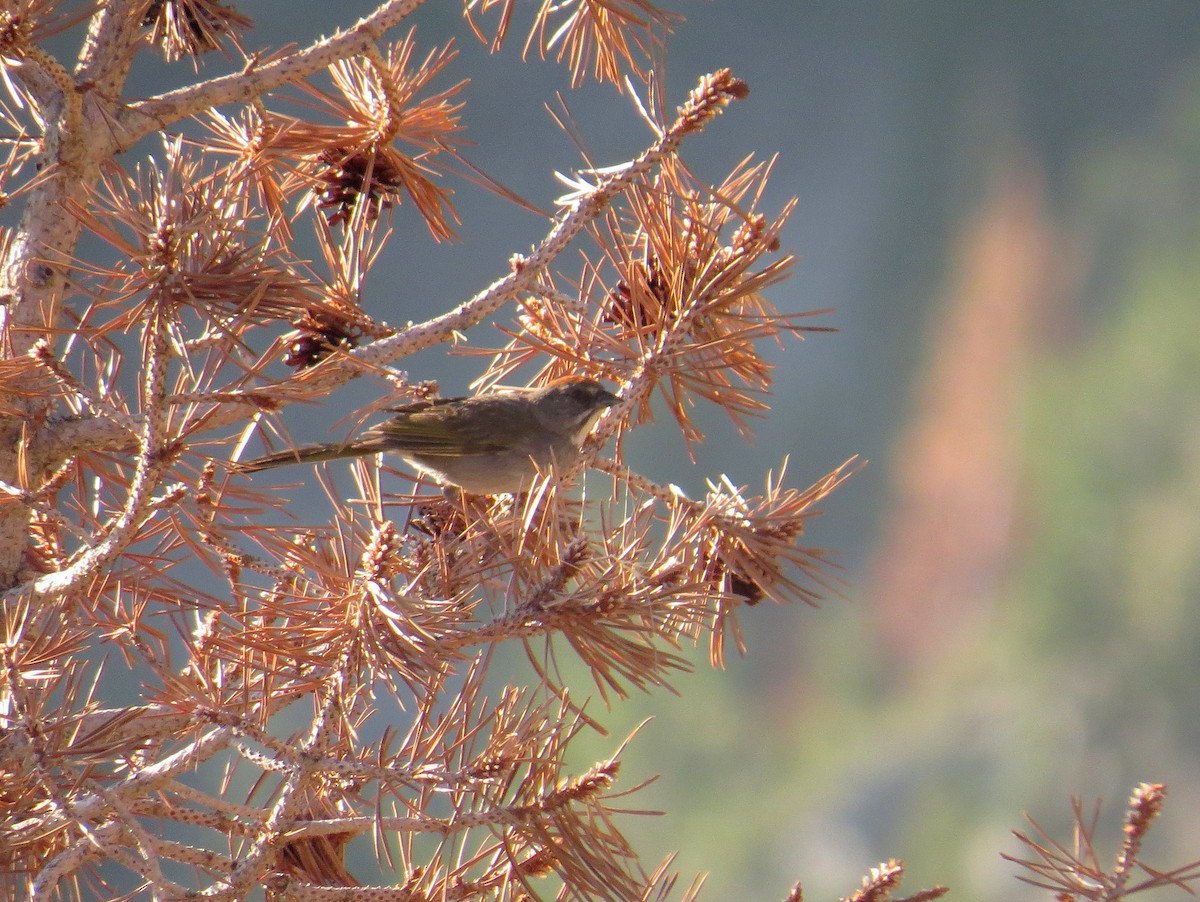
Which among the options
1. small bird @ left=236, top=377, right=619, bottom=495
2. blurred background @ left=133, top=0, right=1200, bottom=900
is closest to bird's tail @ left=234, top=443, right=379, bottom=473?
small bird @ left=236, top=377, right=619, bottom=495

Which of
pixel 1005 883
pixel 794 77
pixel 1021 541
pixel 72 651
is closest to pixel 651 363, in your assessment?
pixel 72 651

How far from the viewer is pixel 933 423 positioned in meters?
5.23

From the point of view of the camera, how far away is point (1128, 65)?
5.34 metres

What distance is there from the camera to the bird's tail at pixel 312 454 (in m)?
0.99

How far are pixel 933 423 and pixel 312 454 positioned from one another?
440 centimetres

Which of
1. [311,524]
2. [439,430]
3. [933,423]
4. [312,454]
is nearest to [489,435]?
[439,430]

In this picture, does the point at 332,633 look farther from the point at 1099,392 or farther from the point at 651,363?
the point at 1099,392

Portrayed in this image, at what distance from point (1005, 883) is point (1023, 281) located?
3.03 metres

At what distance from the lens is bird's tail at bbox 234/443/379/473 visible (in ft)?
3.25

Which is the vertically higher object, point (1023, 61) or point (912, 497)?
point (1023, 61)

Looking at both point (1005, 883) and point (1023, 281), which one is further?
point (1023, 281)

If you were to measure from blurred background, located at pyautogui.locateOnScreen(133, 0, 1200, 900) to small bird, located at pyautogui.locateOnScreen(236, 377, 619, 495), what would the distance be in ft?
6.71

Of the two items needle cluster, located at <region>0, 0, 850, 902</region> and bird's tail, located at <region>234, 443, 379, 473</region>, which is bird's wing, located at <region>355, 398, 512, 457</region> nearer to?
bird's tail, located at <region>234, 443, 379, 473</region>

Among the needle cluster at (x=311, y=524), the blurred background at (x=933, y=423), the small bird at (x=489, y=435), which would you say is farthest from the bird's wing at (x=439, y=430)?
the blurred background at (x=933, y=423)
